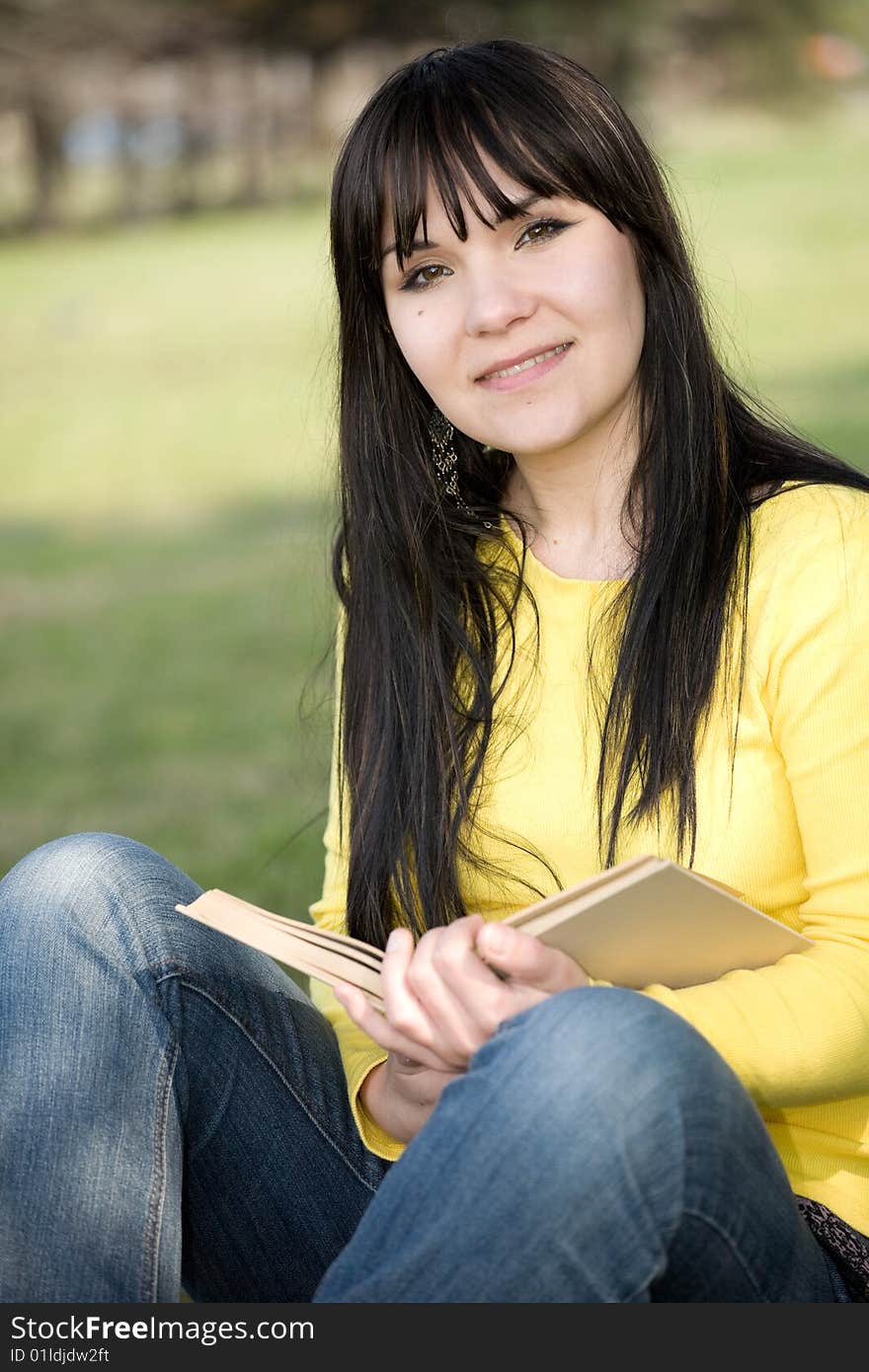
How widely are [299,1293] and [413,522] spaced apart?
85 cm

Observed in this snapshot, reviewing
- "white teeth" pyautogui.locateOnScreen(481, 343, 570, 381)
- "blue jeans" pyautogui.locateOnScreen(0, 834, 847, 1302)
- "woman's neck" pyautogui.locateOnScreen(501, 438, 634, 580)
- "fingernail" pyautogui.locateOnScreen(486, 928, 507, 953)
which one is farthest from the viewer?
"woman's neck" pyautogui.locateOnScreen(501, 438, 634, 580)

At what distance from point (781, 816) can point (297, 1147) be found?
582 millimetres

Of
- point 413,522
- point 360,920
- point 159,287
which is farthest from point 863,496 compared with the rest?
point 159,287

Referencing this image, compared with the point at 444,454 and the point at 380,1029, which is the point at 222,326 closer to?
the point at 444,454

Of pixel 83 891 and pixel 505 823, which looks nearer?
pixel 83 891

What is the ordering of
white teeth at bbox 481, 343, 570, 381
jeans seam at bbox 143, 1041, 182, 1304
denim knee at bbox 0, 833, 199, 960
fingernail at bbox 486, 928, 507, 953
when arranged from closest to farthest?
1. fingernail at bbox 486, 928, 507, 953
2. jeans seam at bbox 143, 1041, 182, 1304
3. denim knee at bbox 0, 833, 199, 960
4. white teeth at bbox 481, 343, 570, 381

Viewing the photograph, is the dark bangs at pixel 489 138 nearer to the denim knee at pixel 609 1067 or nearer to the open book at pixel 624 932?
the open book at pixel 624 932

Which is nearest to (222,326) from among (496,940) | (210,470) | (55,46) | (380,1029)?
(210,470)

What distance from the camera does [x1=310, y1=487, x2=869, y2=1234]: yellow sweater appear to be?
1472 millimetres

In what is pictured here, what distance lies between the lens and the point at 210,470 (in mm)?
8289

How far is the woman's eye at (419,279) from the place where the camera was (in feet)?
5.95

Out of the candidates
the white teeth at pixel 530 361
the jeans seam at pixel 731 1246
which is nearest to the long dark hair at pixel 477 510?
the white teeth at pixel 530 361

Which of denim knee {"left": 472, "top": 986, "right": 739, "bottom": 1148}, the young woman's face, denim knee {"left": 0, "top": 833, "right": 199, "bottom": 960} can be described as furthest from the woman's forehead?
denim knee {"left": 472, "top": 986, "right": 739, "bottom": 1148}

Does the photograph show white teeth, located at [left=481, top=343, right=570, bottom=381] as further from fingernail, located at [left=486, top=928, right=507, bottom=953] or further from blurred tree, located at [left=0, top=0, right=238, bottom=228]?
blurred tree, located at [left=0, top=0, right=238, bottom=228]
